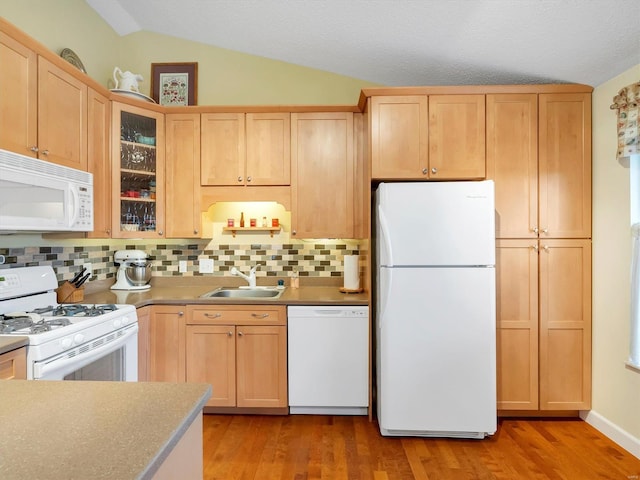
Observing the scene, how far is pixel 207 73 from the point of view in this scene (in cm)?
318

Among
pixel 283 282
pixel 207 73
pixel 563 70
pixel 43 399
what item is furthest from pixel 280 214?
pixel 43 399

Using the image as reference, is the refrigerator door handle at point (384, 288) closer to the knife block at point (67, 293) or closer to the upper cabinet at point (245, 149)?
the upper cabinet at point (245, 149)

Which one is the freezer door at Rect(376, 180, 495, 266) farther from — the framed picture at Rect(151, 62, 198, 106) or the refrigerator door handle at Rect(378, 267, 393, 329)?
the framed picture at Rect(151, 62, 198, 106)

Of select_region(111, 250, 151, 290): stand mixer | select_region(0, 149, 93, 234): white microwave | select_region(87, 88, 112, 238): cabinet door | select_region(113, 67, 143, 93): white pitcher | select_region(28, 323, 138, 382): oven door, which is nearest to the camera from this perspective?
select_region(28, 323, 138, 382): oven door

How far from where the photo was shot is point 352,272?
9.27ft

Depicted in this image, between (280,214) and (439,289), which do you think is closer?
(439,289)

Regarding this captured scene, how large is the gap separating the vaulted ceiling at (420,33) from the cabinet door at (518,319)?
1.14 meters

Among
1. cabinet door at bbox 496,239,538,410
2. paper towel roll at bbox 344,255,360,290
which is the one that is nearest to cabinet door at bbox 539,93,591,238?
cabinet door at bbox 496,239,538,410

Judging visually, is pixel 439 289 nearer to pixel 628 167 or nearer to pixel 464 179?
pixel 464 179

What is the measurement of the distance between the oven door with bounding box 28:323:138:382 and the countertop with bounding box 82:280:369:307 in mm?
339

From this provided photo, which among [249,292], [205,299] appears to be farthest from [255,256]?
[205,299]

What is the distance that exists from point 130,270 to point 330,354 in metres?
1.73

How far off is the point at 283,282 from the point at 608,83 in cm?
262

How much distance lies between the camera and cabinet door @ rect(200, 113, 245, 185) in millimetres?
2852
